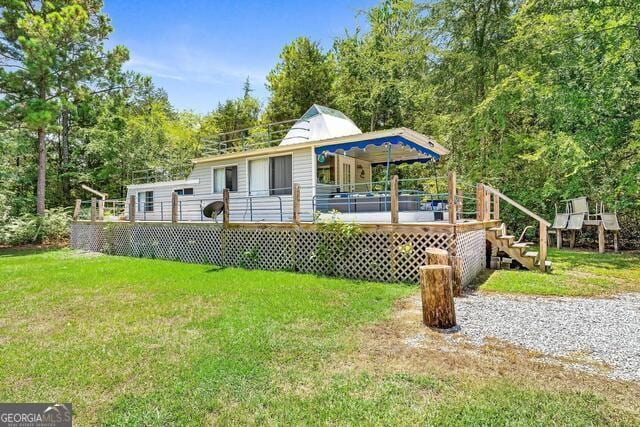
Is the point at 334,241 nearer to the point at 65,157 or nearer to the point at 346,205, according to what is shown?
the point at 346,205

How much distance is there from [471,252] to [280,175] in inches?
247

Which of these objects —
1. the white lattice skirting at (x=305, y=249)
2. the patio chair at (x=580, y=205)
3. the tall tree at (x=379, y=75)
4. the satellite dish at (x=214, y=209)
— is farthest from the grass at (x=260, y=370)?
the tall tree at (x=379, y=75)

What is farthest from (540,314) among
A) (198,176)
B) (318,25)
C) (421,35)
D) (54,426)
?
(318,25)

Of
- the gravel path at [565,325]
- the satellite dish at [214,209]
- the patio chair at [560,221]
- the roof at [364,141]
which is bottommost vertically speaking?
the gravel path at [565,325]

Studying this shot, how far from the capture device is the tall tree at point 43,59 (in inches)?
646

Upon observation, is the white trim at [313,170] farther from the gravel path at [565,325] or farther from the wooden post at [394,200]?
the gravel path at [565,325]

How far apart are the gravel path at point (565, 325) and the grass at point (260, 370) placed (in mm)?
766

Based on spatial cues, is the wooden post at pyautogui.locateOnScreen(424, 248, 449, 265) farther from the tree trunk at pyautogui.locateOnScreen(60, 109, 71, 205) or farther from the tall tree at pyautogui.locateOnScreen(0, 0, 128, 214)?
the tree trunk at pyautogui.locateOnScreen(60, 109, 71, 205)

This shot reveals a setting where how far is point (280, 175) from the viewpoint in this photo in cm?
1198

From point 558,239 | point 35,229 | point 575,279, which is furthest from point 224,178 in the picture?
point 558,239

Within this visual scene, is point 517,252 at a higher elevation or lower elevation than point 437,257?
lower

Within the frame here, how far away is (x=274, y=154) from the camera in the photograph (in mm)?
11984

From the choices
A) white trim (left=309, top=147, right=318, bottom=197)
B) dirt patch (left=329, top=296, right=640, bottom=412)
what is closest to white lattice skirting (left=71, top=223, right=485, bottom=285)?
white trim (left=309, top=147, right=318, bottom=197)

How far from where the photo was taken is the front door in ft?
40.5
